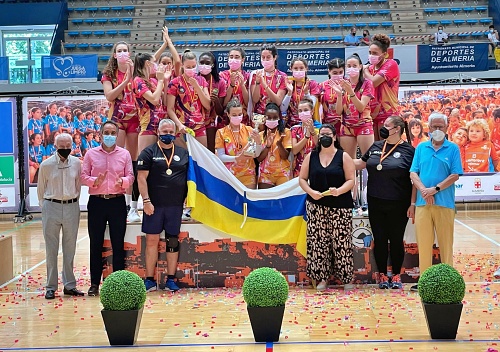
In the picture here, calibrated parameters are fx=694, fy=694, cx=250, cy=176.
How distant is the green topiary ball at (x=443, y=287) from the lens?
4680mm

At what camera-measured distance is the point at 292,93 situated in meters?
6.95

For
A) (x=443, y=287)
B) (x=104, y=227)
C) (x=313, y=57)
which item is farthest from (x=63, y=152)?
(x=313, y=57)

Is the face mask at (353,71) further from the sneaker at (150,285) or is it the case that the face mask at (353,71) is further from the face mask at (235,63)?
the sneaker at (150,285)

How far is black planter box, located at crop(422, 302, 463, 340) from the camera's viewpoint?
Answer: 4.70m

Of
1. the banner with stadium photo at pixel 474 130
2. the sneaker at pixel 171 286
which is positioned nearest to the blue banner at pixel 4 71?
the banner with stadium photo at pixel 474 130

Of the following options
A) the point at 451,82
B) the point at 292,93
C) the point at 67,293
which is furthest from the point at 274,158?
the point at 451,82

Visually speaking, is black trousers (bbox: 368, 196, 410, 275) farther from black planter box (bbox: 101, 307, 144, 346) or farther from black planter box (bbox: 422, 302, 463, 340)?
black planter box (bbox: 101, 307, 144, 346)

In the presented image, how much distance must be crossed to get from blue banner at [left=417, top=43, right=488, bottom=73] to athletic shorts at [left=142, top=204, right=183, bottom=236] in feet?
29.8

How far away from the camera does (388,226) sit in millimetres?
6418

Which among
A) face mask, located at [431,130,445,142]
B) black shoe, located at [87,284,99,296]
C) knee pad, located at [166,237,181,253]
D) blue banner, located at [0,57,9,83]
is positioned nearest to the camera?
face mask, located at [431,130,445,142]

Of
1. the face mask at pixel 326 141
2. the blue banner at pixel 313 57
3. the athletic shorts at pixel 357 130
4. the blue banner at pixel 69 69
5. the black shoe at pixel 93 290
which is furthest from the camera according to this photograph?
the blue banner at pixel 69 69

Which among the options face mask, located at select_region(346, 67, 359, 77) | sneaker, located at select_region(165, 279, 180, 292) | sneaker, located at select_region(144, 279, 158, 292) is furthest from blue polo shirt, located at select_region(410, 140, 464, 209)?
sneaker, located at select_region(144, 279, 158, 292)

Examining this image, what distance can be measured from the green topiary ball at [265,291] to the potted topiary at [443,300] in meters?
0.98

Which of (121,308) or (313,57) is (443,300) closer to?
(121,308)
